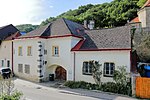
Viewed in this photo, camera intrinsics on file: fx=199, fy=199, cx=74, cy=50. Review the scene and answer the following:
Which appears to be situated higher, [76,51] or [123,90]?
[76,51]

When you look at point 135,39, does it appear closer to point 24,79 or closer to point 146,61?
point 146,61

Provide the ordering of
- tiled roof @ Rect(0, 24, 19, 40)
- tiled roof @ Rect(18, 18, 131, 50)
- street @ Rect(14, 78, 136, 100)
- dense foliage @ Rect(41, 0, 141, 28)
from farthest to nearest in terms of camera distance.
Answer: dense foliage @ Rect(41, 0, 141, 28)
tiled roof @ Rect(0, 24, 19, 40)
tiled roof @ Rect(18, 18, 131, 50)
street @ Rect(14, 78, 136, 100)

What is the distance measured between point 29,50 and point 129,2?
4529 cm

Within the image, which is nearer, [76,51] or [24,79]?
[76,51]

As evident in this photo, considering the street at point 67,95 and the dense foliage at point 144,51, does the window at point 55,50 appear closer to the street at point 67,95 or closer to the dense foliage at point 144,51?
the street at point 67,95

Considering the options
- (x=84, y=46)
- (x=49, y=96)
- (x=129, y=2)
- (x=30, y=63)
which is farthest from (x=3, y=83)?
(x=129, y=2)

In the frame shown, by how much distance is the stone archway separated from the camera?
84.4 ft

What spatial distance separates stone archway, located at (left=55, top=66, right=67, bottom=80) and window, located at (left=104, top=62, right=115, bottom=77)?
22.2ft

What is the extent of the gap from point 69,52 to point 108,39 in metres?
4.80

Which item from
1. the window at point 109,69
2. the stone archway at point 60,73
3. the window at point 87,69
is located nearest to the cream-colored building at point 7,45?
the stone archway at point 60,73

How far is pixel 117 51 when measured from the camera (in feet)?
64.7

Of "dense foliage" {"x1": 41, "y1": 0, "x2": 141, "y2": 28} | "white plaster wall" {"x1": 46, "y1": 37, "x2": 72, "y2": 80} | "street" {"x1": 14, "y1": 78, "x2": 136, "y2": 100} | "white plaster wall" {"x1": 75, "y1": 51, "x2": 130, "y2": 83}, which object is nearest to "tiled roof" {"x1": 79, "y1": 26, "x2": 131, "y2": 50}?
"white plaster wall" {"x1": 75, "y1": 51, "x2": 130, "y2": 83}

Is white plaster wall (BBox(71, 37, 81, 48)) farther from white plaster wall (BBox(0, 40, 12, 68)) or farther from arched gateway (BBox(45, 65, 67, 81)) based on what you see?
white plaster wall (BBox(0, 40, 12, 68))

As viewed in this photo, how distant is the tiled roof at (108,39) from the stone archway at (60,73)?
4716mm
